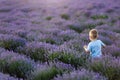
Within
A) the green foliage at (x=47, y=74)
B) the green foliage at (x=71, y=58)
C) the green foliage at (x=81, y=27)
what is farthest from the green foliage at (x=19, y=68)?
the green foliage at (x=81, y=27)

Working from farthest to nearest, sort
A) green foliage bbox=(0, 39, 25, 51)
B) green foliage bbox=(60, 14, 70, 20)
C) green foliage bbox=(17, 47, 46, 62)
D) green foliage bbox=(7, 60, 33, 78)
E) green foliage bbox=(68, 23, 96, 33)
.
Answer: green foliage bbox=(60, 14, 70, 20) → green foliage bbox=(68, 23, 96, 33) → green foliage bbox=(0, 39, 25, 51) → green foliage bbox=(17, 47, 46, 62) → green foliage bbox=(7, 60, 33, 78)

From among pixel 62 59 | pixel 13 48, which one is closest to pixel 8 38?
pixel 13 48

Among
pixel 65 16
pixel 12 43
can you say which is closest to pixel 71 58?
pixel 12 43

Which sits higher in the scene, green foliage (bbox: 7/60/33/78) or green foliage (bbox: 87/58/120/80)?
green foliage (bbox: 87/58/120/80)

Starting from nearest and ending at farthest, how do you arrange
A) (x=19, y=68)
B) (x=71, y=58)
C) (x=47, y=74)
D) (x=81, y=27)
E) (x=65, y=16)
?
(x=47, y=74), (x=19, y=68), (x=71, y=58), (x=81, y=27), (x=65, y=16)

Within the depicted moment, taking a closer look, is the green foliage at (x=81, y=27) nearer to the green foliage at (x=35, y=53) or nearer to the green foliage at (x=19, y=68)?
the green foliage at (x=35, y=53)

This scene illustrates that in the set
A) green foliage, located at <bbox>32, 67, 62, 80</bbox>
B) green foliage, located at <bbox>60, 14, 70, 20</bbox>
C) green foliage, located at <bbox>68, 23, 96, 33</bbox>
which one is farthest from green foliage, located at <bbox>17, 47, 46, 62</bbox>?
green foliage, located at <bbox>60, 14, 70, 20</bbox>

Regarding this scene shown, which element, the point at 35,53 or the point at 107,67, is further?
the point at 35,53

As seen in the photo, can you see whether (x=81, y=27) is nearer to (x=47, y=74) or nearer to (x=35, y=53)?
(x=35, y=53)

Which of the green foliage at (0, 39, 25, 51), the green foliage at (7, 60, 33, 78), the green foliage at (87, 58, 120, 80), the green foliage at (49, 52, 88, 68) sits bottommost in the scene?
the green foliage at (0, 39, 25, 51)

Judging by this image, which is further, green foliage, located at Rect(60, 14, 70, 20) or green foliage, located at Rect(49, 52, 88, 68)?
green foliage, located at Rect(60, 14, 70, 20)

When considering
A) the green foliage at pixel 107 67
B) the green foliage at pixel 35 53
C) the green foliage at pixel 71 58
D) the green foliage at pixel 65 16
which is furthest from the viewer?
the green foliage at pixel 65 16

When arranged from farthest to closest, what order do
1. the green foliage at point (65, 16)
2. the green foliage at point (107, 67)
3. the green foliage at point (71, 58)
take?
the green foliage at point (65, 16)
the green foliage at point (71, 58)
the green foliage at point (107, 67)

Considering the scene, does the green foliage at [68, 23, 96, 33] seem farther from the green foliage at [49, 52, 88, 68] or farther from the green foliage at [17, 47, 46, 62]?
the green foliage at [49, 52, 88, 68]
